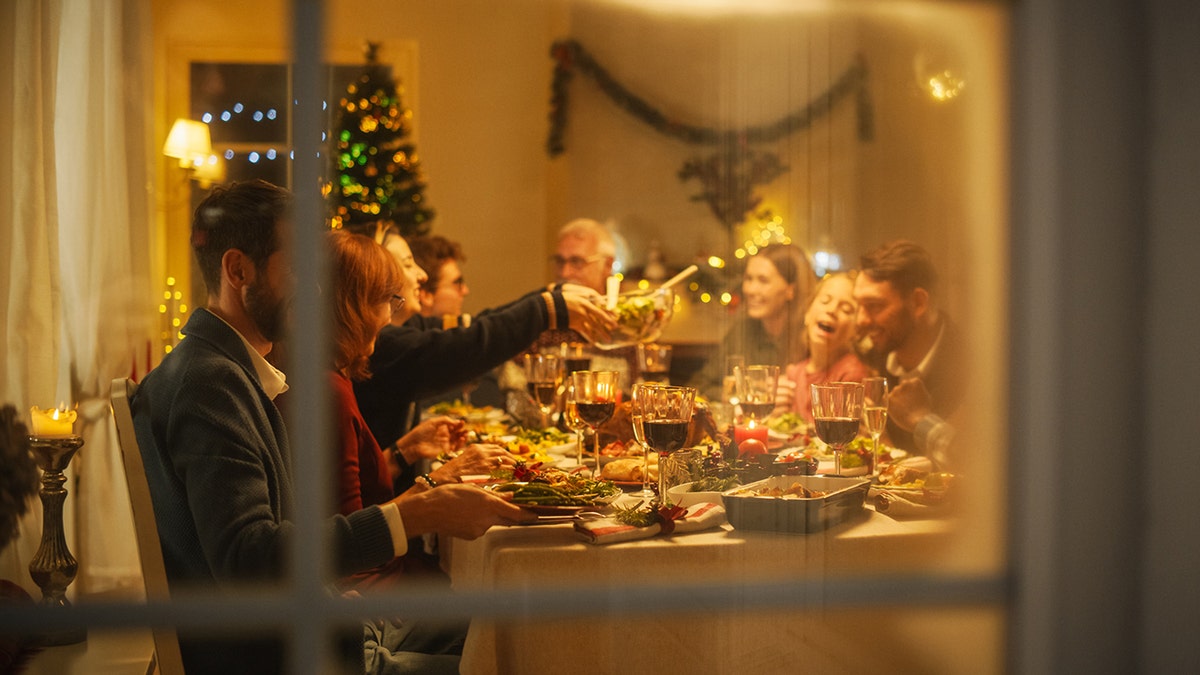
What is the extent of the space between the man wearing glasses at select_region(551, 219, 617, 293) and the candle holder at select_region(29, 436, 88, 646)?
260cm

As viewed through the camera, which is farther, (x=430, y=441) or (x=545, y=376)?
(x=545, y=376)

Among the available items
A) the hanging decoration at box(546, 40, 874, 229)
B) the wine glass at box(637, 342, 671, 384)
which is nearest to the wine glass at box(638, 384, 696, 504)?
the wine glass at box(637, 342, 671, 384)

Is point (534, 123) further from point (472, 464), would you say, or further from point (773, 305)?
point (472, 464)

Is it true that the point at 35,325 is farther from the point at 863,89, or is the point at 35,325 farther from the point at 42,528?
the point at 863,89

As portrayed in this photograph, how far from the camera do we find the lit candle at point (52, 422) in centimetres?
92

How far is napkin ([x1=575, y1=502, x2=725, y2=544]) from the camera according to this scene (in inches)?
47.0

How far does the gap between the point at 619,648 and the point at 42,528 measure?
618mm

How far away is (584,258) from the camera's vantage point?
3758mm

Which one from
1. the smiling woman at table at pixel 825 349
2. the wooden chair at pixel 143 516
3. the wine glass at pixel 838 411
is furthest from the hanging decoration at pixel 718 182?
the wooden chair at pixel 143 516

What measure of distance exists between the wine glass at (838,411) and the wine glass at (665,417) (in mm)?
255

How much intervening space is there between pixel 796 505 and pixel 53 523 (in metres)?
0.80

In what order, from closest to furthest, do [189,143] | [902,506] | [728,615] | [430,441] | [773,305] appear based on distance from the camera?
[728,615]
[902,506]
[430,441]
[773,305]
[189,143]

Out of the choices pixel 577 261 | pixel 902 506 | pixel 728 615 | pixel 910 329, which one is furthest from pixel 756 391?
pixel 577 261

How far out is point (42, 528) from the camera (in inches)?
39.1
